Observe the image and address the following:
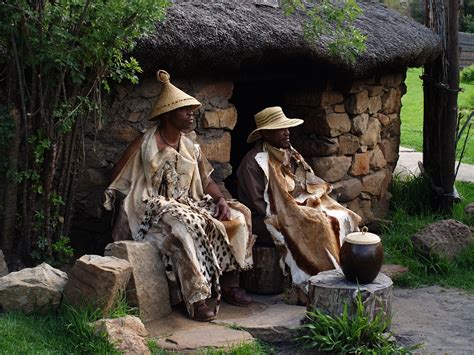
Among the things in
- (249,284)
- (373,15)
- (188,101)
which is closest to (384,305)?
(249,284)

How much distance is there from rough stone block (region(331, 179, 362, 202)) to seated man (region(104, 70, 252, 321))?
1.89 meters

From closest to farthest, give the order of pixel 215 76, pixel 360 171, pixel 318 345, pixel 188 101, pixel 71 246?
pixel 318 345, pixel 188 101, pixel 71 246, pixel 215 76, pixel 360 171

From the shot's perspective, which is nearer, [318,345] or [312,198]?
[318,345]

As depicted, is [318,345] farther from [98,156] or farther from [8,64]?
[8,64]

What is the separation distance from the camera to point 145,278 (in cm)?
500

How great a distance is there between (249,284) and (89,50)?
2068 millimetres

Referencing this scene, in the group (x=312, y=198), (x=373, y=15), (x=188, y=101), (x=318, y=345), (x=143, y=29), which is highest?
(x=373, y=15)

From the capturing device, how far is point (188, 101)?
17.9ft

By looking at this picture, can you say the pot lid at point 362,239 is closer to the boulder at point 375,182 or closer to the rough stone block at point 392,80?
the boulder at point 375,182

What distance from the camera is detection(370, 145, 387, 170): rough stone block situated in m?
7.97

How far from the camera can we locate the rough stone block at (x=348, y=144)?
744cm

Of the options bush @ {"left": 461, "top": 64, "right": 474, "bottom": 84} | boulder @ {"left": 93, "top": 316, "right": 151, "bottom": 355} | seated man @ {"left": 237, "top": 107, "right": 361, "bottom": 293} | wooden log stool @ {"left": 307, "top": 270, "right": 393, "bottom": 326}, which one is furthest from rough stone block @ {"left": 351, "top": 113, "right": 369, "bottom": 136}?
bush @ {"left": 461, "top": 64, "right": 474, "bottom": 84}

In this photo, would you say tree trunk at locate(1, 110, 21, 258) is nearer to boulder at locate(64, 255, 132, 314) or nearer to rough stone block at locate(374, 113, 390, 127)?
boulder at locate(64, 255, 132, 314)

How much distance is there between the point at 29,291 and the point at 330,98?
11.4 ft
